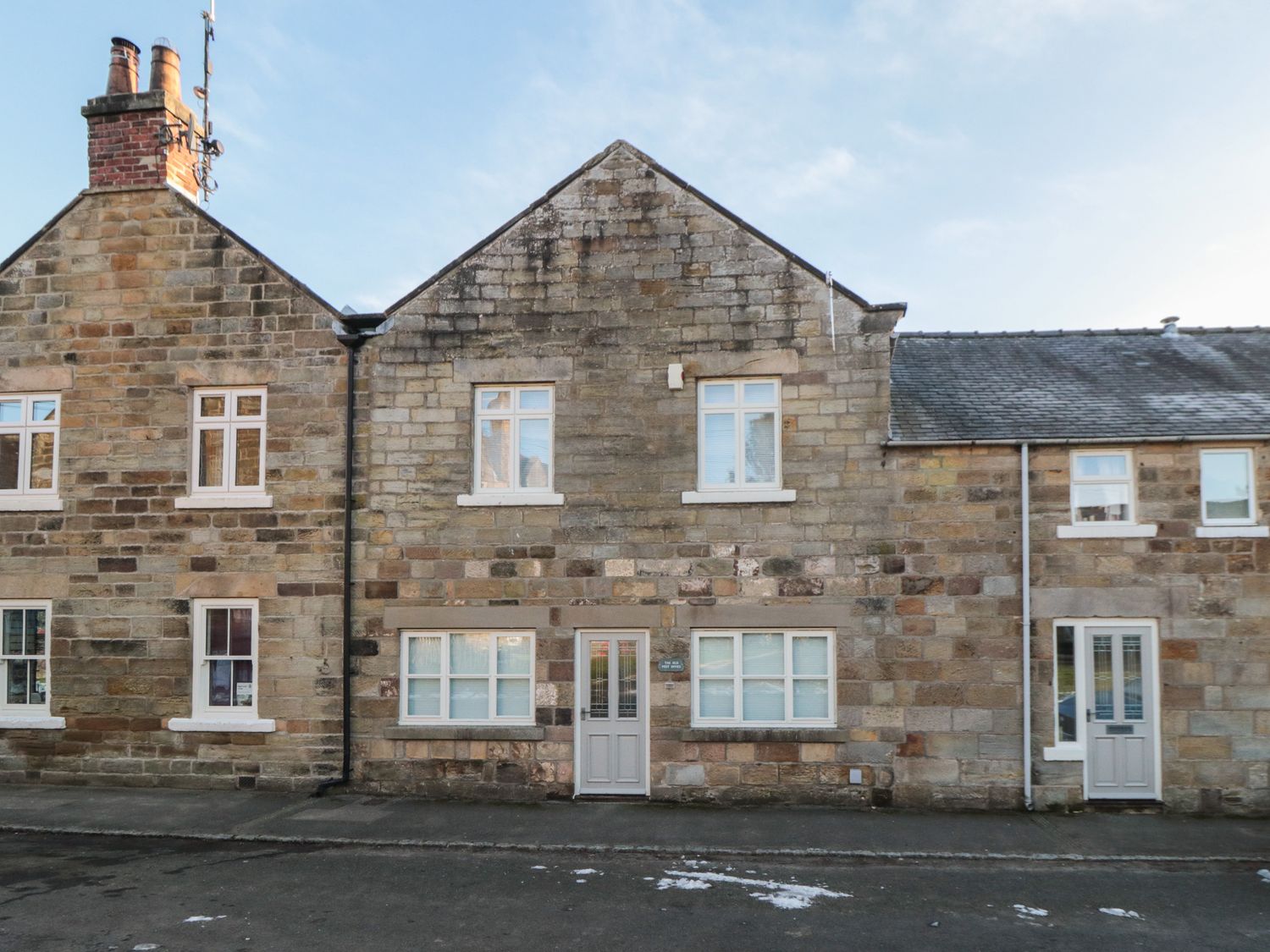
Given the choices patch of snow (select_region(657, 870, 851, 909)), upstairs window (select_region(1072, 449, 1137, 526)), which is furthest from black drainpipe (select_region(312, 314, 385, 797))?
upstairs window (select_region(1072, 449, 1137, 526))

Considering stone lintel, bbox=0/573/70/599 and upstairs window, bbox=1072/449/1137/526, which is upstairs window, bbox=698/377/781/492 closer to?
upstairs window, bbox=1072/449/1137/526

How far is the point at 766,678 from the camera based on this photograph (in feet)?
37.4

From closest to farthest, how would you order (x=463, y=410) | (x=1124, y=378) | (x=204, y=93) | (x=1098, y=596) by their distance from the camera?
(x=1098, y=596)
(x=463, y=410)
(x=1124, y=378)
(x=204, y=93)

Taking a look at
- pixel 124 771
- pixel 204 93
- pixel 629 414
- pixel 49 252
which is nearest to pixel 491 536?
pixel 629 414

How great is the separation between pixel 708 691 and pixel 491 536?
3360 mm

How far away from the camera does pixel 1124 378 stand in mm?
12695

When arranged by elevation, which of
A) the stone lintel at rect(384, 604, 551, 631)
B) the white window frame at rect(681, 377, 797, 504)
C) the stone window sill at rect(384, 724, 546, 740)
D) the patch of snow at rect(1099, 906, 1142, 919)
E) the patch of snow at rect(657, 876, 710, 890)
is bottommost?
the patch of snow at rect(657, 876, 710, 890)

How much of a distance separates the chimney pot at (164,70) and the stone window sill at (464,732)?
30.6 ft

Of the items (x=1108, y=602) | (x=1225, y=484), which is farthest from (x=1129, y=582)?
(x=1225, y=484)

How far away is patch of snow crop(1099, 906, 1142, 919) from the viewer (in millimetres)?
7723

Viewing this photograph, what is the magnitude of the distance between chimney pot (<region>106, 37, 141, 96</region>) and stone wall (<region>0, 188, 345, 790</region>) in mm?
1637

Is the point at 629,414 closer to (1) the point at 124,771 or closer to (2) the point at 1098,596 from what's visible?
(2) the point at 1098,596

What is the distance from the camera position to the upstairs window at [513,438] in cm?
1190

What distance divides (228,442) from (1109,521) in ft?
37.2
